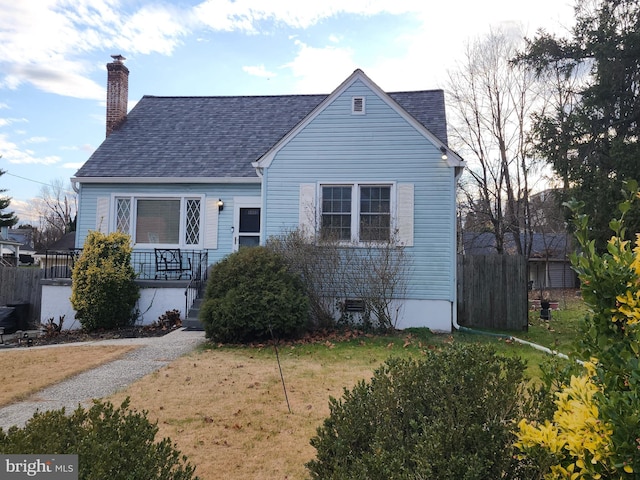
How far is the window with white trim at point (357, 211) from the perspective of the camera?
1038cm

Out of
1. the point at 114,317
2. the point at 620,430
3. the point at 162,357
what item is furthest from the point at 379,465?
the point at 114,317

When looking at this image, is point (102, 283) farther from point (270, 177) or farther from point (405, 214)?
point (405, 214)

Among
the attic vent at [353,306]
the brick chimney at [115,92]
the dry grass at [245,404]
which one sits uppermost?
the brick chimney at [115,92]

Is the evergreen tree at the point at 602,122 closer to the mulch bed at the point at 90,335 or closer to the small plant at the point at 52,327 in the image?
the mulch bed at the point at 90,335

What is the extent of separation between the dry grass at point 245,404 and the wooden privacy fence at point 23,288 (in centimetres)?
861

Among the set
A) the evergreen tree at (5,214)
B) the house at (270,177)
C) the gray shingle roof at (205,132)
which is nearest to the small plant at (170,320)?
the house at (270,177)

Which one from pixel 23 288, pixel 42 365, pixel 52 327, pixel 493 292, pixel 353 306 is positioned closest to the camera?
pixel 42 365

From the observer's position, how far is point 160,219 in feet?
41.4

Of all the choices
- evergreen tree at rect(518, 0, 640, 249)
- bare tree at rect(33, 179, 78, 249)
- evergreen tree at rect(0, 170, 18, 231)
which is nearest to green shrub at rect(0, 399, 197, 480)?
evergreen tree at rect(518, 0, 640, 249)

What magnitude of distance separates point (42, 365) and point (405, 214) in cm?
785

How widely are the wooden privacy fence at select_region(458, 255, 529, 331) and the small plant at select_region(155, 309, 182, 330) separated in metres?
7.43

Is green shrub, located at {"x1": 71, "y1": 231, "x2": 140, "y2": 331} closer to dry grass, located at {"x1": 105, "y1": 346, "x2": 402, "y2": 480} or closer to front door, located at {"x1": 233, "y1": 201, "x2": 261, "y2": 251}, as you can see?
front door, located at {"x1": 233, "y1": 201, "x2": 261, "y2": 251}

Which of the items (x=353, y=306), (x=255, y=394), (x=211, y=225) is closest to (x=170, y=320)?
(x=211, y=225)

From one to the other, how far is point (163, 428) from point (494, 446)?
3448 millimetres
